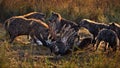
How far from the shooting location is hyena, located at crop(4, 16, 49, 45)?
12469mm

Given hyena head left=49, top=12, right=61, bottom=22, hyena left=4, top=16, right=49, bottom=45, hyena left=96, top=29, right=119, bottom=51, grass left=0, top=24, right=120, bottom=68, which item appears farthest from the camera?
hyena head left=49, top=12, right=61, bottom=22

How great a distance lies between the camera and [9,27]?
12617 mm

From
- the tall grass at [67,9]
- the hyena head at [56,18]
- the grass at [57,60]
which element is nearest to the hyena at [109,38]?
the grass at [57,60]

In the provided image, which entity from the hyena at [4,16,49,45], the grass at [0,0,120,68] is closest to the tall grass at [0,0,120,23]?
the grass at [0,0,120,68]

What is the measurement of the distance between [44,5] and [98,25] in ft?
11.5

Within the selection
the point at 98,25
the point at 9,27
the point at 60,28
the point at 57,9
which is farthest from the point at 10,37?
the point at 57,9

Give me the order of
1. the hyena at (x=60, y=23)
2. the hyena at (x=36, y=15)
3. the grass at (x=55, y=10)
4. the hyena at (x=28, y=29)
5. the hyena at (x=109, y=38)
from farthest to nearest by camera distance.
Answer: the hyena at (x=36, y=15) < the hyena at (x=60, y=23) < the hyena at (x=28, y=29) < the hyena at (x=109, y=38) < the grass at (x=55, y=10)

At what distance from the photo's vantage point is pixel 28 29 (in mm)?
12562

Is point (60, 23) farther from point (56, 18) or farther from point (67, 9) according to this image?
point (67, 9)

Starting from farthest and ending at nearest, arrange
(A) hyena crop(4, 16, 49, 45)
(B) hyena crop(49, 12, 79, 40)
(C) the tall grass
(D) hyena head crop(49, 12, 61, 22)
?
(C) the tall grass → (D) hyena head crop(49, 12, 61, 22) → (B) hyena crop(49, 12, 79, 40) → (A) hyena crop(4, 16, 49, 45)

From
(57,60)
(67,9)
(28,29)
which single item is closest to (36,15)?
(28,29)

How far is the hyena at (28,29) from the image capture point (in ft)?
40.9

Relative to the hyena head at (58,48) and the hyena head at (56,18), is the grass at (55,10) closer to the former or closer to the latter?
the hyena head at (58,48)

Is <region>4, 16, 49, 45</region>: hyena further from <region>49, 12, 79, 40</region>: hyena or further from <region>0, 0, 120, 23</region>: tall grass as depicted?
<region>0, 0, 120, 23</region>: tall grass
